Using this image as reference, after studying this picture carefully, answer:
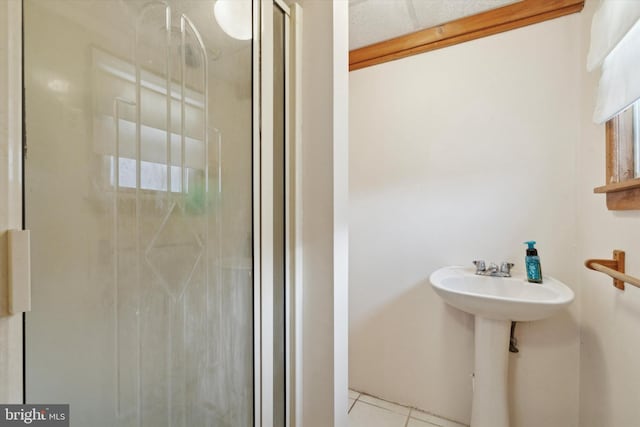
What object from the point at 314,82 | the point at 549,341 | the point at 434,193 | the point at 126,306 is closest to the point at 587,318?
the point at 549,341

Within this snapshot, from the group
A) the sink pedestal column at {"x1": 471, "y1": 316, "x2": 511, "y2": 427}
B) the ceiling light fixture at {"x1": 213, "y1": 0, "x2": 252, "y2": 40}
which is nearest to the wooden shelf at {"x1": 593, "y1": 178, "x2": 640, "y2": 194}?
the sink pedestal column at {"x1": 471, "y1": 316, "x2": 511, "y2": 427}

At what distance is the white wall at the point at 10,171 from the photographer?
42cm

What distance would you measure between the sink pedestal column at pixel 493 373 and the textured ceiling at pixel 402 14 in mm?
1608

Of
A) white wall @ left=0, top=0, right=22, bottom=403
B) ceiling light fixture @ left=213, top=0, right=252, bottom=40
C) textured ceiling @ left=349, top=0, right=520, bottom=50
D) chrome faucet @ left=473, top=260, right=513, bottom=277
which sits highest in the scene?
textured ceiling @ left=349, top=0, right=520, bottom=50

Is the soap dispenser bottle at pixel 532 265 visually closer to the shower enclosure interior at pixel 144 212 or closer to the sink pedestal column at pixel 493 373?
the sink pedestal column at pixel 493 373

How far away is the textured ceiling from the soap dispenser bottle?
4.14ft

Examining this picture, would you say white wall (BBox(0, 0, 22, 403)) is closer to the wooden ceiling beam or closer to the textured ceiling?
the textured ceiling

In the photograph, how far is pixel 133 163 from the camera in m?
0.59

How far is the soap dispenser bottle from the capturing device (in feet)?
4.20

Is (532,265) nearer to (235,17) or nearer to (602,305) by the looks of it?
(602,305)

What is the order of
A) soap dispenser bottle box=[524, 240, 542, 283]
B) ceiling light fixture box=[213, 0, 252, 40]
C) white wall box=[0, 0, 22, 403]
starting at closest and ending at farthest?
white wall box=[0, 0, 22, 403], ceiling light fixture box=[213, 0, 252, 40], soap dispenser bottle box=[524, 240, 542, 283]

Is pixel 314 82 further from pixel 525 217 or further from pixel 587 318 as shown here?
pixel 587 318

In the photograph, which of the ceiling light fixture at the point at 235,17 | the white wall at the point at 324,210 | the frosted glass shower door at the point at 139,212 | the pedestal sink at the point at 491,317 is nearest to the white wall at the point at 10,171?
the frosted glass shower door at the point at 139,212

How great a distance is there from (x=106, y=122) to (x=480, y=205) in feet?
5.34
